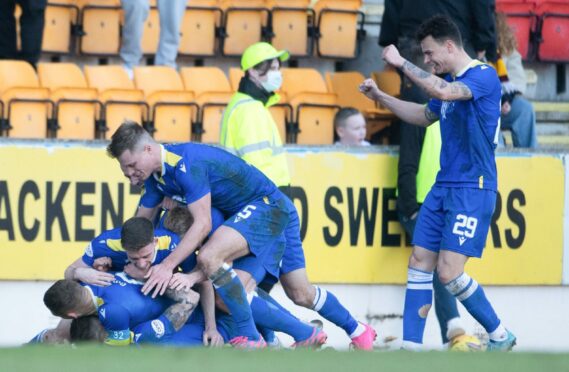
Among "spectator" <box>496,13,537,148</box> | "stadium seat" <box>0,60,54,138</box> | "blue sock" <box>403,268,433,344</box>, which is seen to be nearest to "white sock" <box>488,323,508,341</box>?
"blue sock" <box>403,268,433,344</box>

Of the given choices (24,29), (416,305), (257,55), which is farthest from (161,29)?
(416,305)

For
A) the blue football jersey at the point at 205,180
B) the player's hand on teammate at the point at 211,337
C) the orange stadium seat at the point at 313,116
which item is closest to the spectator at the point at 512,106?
the orange stadium seat at the point at 313,116

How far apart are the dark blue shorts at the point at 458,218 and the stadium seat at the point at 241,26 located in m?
4.49

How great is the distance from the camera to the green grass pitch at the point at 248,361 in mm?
3854

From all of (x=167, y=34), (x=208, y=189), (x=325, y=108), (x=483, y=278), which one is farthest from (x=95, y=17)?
(x=208, y=189)

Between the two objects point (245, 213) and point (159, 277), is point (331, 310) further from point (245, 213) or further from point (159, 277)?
point (159, 277)

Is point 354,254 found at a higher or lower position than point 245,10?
lower

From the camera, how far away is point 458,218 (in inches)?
313

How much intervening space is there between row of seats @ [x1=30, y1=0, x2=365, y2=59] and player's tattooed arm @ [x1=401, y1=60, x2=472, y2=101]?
4.72 m

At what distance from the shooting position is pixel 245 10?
1233 centimetres

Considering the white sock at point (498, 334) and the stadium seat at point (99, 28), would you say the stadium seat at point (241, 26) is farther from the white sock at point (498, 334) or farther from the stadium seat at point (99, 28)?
the white sock at point (498, 334)

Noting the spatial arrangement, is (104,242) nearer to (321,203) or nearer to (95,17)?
(321,203)

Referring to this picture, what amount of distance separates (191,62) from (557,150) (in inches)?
154

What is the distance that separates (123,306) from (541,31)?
656 centimetres
